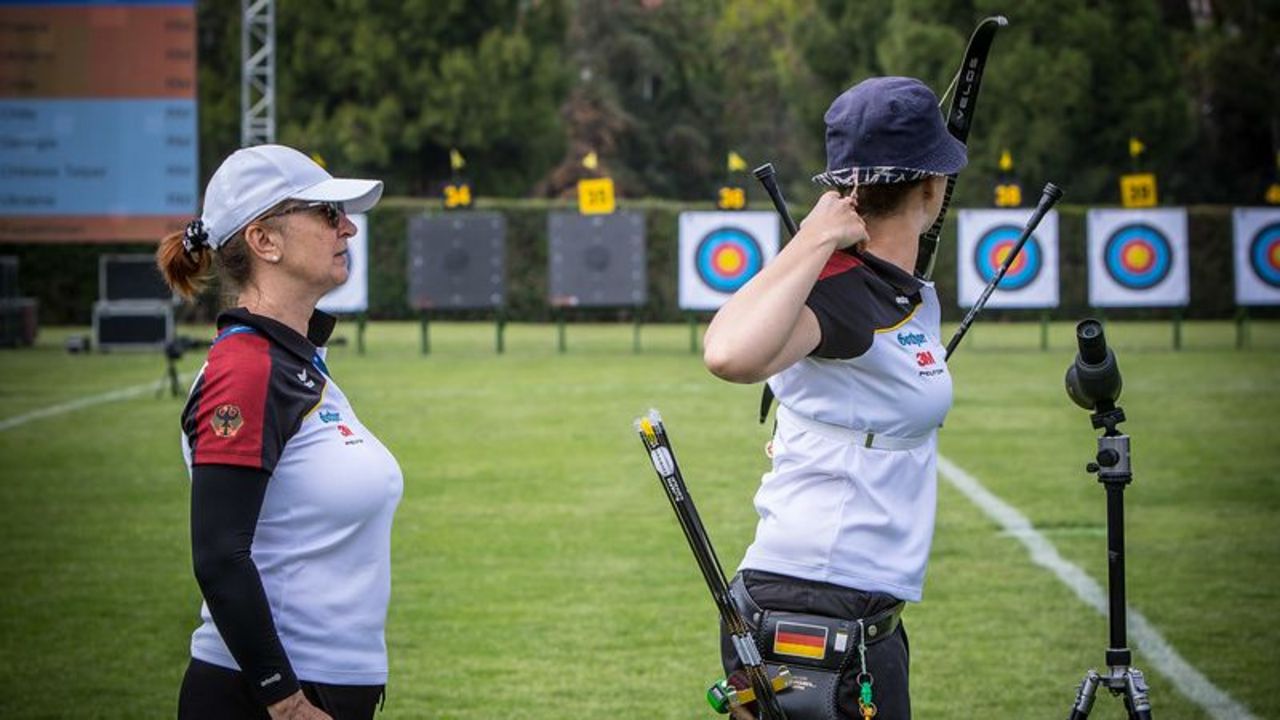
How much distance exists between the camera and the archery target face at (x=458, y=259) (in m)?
27.1

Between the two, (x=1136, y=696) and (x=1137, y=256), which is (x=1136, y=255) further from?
(x=1136, y=696)

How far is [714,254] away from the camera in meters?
27.2

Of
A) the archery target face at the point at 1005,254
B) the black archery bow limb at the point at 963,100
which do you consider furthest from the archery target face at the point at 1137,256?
the black archery bow limb at the point at 963,100

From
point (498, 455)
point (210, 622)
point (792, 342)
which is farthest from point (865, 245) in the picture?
point (498, 455)

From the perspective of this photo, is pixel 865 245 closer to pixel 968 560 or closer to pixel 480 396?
pixel 968 560

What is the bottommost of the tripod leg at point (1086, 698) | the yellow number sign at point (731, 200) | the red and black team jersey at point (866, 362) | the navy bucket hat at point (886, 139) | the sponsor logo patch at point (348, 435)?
the tripod leg at point (1086, 698)

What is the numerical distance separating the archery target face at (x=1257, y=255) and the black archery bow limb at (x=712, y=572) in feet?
84.4

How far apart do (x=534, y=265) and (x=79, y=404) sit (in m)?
17.3

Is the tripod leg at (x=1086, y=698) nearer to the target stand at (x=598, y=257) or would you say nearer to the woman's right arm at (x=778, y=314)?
the woman's right arm at (x=778, y=314)

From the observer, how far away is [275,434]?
9.50 ft

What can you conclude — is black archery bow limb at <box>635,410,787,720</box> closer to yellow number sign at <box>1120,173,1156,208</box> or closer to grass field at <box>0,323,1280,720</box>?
→ grass field at <box>0,323,1280,720</box>

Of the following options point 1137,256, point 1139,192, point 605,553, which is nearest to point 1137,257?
point 1137,256

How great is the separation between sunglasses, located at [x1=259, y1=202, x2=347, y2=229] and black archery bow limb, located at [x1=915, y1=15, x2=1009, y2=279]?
3.32ft

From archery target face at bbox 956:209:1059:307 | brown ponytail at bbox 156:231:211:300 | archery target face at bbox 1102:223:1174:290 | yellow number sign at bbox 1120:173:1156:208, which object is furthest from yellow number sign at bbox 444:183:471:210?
brown ponytail at bbox 156:231:211:300
